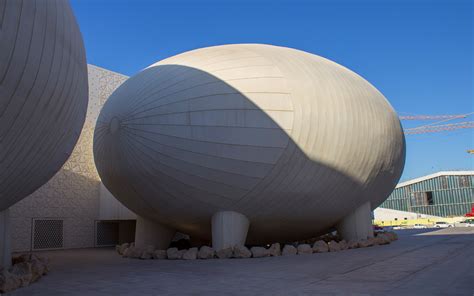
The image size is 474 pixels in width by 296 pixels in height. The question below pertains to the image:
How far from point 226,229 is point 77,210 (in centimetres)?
1454

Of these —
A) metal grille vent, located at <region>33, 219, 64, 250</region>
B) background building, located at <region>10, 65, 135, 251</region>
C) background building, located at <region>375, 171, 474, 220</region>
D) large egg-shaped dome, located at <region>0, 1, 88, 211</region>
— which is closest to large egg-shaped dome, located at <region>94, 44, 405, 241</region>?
large egg-shaped dome, located at <region>0, 1, 88, 211</region>

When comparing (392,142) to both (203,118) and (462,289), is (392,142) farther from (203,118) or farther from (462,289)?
(462,289)

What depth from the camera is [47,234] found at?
26312 millimetres

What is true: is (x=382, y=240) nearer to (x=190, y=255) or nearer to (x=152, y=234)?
(x=190, y=255)

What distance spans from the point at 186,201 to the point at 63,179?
13639 mm

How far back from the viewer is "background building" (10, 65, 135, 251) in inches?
999

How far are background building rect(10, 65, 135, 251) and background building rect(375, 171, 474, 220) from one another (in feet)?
200

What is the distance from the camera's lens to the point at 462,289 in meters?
9.05

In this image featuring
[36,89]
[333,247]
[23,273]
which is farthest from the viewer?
[333,247]

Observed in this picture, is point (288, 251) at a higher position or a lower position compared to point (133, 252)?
lower

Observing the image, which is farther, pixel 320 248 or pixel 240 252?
pixel 320 248

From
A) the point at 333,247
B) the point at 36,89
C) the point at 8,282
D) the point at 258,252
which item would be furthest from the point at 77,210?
the point at 36,89

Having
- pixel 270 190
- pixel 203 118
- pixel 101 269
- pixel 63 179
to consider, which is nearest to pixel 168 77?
pixel 203 118

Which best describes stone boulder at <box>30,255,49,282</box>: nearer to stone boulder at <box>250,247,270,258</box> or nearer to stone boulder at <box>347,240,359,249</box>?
stone boulder at <box>250,247,270,258</box>
